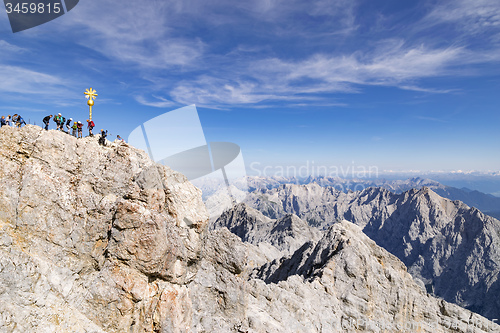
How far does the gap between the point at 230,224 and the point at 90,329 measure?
178607 millimetres

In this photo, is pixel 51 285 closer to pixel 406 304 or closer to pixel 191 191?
pixel 191 191

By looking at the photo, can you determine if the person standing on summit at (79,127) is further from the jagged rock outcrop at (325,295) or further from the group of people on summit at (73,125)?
the jagged rock outcrop at (325,295)

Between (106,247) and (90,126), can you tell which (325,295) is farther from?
(90,126)

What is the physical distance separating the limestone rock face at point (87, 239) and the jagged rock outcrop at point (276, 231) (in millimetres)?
86262

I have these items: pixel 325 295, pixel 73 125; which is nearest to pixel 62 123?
pixel 73 125

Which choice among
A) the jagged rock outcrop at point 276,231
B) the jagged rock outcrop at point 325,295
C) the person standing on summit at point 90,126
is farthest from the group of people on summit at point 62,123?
the jagged rock outcrop at point 276,231

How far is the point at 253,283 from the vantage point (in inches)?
1398

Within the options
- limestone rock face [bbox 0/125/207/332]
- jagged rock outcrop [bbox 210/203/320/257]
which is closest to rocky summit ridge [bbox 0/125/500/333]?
limestone rock face [bbox 0/125/207/332]

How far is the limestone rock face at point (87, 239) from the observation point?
653 inches

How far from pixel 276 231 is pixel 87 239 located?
429 ft

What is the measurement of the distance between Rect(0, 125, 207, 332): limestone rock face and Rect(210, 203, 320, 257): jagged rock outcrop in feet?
283

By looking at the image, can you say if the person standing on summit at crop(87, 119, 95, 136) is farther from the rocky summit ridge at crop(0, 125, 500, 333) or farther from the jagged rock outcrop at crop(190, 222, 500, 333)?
the jagged rock outcrop at crop(190, 222, 500, 333)

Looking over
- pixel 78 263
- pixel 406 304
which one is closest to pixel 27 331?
pixel 78 263

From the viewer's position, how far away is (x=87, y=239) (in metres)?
19.7
